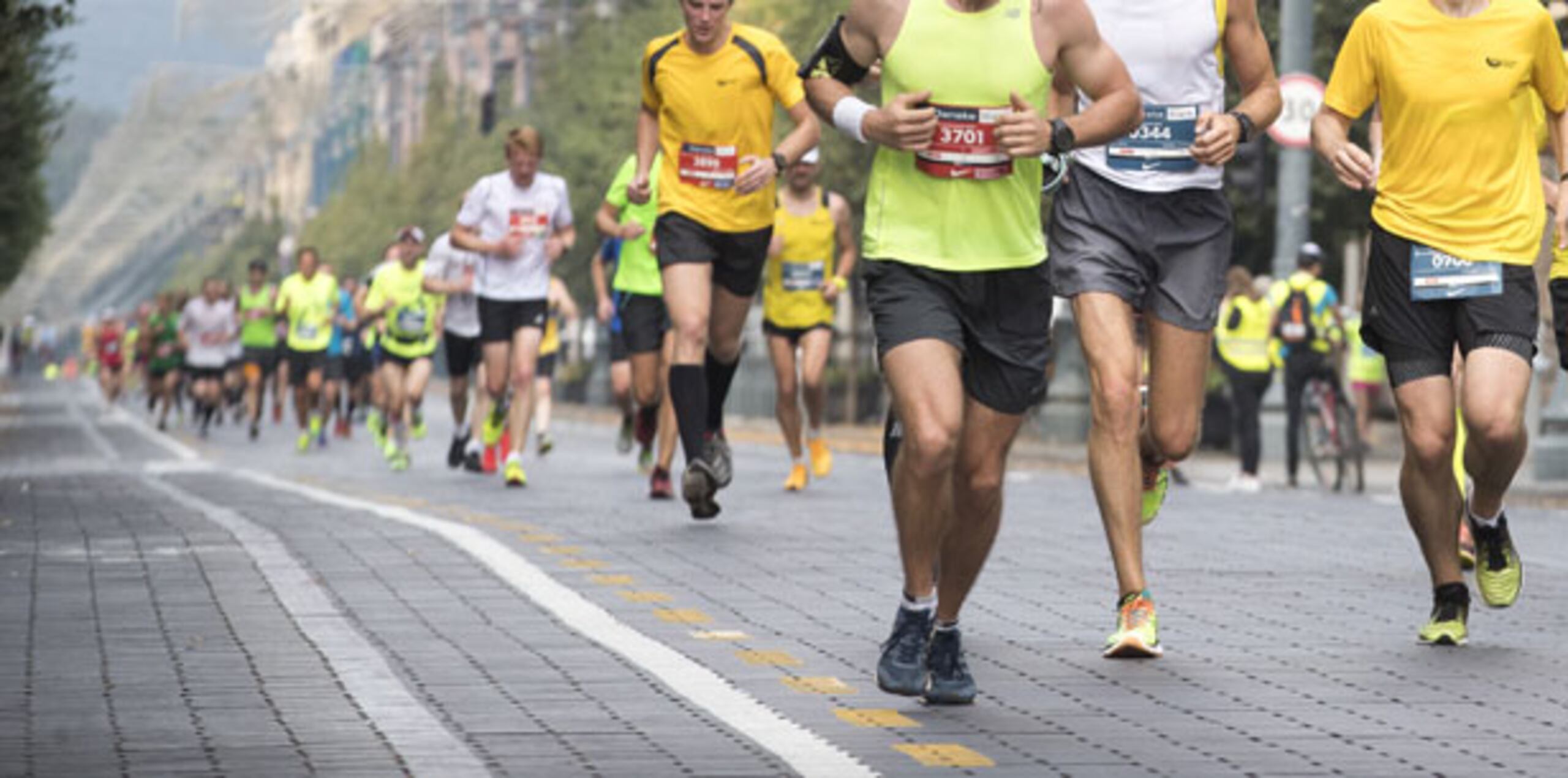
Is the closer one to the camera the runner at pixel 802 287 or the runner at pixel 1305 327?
the runner at pixel 802 287

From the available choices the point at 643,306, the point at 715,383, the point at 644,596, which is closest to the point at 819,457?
the point at 643,306

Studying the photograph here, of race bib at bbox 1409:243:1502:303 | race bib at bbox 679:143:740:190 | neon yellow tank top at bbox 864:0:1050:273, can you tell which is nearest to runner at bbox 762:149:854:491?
race bib at bbox 679:143:740:190

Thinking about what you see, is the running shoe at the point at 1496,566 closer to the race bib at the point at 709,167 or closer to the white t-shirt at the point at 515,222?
the race bib at the point at 709,167

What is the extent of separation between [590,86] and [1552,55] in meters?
46.6

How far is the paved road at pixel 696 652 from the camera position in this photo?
276 inches

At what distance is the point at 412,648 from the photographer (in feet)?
29.6

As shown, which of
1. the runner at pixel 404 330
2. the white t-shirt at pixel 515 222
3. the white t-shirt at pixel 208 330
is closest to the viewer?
the white t-shirt at pixel 515 222

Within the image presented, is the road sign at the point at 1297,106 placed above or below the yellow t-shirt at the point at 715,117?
above

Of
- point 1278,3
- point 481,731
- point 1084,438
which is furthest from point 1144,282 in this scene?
point 1084,438

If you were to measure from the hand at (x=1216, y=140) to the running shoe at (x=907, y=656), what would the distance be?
6.11 feet

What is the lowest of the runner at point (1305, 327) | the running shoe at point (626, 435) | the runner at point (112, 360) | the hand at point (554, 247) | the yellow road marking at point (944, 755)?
the runner at point (112, 360)

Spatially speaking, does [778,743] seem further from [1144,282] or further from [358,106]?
[358,106]

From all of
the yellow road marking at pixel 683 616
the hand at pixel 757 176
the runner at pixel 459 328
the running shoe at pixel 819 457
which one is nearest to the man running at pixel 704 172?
the hand at pixel 757 176

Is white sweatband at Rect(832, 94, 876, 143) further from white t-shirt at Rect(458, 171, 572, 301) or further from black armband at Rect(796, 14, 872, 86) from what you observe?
white t-shirt at Rect(458, 171, 572, 301)
